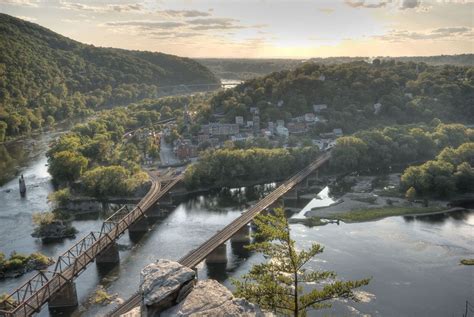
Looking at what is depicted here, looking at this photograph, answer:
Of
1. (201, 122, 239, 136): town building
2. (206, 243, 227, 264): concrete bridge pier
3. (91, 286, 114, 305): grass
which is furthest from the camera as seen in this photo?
(201, 122, 239, 136): town building

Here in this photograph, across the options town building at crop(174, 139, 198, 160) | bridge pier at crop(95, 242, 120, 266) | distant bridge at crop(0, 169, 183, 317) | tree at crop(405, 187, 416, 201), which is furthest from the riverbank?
town building at crop(174, 139, 198, 160)

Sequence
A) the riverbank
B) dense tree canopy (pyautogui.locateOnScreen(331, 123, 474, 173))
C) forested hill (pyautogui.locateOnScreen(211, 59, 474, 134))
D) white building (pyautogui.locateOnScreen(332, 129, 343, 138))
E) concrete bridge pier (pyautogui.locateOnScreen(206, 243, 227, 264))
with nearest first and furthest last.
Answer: concrete bridge pier (pyautogui.locateOnScreen(206, 243, 227, 264)) → the riverbank → dense tree canopy (pyautogui.locateOnScreen(331, 123, 474, 173)) → white building (pyautogui.locateOnScreen(332, 129, 343, 138)) → forested hill (pyautogui.locateOnScreen(211, 59, 474, 134))

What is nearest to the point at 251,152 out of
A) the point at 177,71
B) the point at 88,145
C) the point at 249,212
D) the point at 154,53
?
the point at 249,212

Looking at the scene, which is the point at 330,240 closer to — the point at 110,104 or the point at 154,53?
the point at 110,104

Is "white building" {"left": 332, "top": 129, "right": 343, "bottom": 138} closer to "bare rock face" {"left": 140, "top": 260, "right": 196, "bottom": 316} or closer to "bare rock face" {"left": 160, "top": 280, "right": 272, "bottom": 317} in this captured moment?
"bare rock face" {"left": 140, "top": 260, "right": 196, "bottom": 316}

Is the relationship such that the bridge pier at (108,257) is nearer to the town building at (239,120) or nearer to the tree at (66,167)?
the tree at (66,167)

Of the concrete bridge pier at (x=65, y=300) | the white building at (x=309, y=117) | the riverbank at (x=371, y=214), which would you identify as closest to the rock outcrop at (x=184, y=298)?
the concrete bridge pier at (x=65, y=300)
